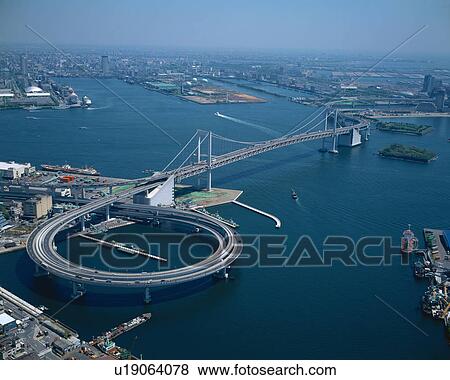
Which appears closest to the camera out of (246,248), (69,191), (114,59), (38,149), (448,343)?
(448,343)

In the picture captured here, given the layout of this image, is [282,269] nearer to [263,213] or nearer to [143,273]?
[143,273]

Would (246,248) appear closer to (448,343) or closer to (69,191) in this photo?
(448,343)

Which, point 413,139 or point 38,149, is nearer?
point 38,149

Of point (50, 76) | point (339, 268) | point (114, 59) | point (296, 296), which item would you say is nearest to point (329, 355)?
point (296, 296)

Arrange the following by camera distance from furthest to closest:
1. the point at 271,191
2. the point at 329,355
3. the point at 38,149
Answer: the point at 38,149 → the point at 271,191 → the point at 329,355

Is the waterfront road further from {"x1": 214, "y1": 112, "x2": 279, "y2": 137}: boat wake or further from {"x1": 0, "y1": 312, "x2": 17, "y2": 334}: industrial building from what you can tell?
{"x1": 214, "y1": 112, "x2": 279, "y2": 137}: boat wake

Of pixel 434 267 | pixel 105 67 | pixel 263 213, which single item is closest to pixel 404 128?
pixel 263 213

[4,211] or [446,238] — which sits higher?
[446,238]
